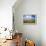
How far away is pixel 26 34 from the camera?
18.6 ft

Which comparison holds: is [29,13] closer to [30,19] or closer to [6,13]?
[30,19]

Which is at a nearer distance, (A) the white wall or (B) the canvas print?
(A) the white wall

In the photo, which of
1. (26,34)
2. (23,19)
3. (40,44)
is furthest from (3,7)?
(40,44)

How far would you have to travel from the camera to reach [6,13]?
4.32 m

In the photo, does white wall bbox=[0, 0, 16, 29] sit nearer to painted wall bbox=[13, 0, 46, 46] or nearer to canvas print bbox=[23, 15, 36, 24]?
painted wall bbox=[13, 0, 46, 46]

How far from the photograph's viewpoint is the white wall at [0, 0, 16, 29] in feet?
14.0

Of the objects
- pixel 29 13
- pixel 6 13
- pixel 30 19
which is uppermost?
pixel 29 13

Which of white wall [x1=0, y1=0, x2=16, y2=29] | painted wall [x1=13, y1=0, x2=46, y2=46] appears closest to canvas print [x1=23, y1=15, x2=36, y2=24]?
painted wall [x1=13, y1=0, x2=46, y2=46]

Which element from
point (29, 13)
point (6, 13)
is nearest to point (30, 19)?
point (29, 13)

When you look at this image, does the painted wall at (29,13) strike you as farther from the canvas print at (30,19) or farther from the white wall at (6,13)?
the white wall at (6,13)

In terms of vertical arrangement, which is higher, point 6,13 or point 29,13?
point 29,13

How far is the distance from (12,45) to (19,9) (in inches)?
108

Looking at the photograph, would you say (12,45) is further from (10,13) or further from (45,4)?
(45,4)

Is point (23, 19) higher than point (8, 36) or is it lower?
higher
